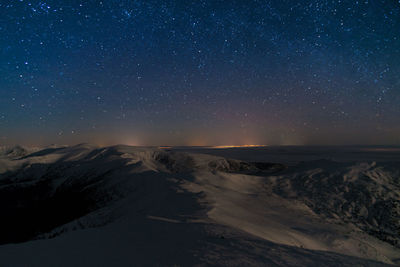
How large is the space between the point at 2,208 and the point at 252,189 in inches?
1584

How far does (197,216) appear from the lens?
8820mm

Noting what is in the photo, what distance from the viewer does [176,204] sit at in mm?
12320

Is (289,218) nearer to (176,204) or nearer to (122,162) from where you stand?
(176,204)

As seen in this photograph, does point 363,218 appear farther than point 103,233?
Yes

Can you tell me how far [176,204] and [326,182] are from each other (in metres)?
19.4

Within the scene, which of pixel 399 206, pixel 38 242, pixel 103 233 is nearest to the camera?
pixel 38 242

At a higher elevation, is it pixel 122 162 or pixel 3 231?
pixel 122 162

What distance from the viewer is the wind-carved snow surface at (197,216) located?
4.44 m

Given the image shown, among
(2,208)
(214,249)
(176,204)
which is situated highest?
(214,249)

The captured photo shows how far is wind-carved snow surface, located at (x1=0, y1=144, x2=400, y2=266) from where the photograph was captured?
444cm

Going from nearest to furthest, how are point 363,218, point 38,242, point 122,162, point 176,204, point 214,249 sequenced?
point 214,249 → point 38,242 → point 176,204 → point 363,218 → point 122,162

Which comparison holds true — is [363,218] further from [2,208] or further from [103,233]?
[2,208]

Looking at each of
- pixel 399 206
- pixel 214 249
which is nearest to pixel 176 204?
pixel 214 249

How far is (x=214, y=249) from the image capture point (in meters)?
4.36
